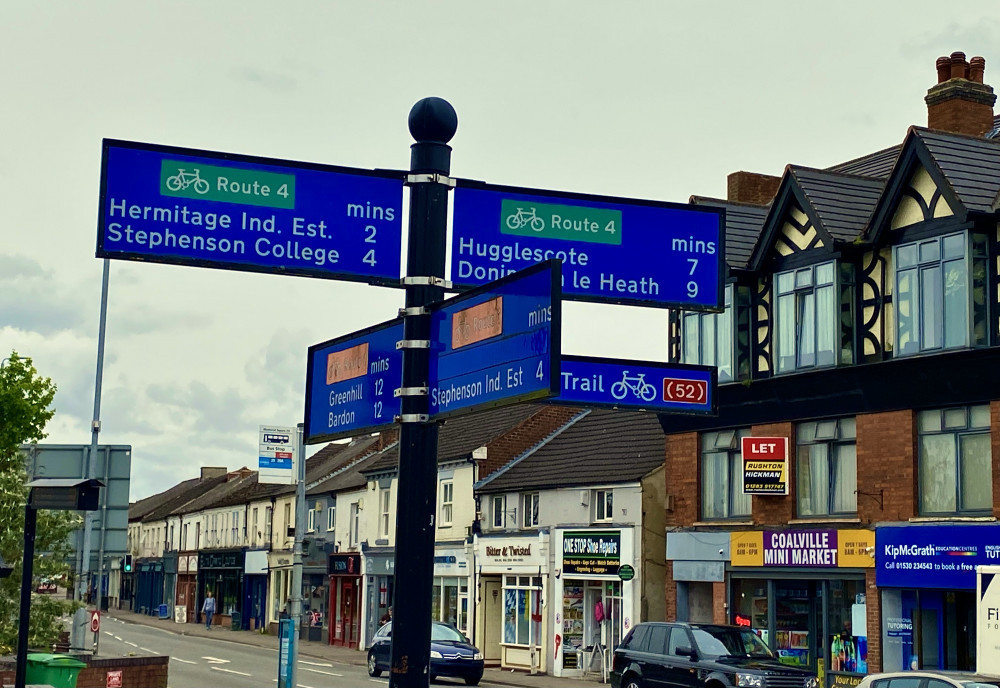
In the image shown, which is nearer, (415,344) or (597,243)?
(415,344)

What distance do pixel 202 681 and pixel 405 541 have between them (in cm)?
2542

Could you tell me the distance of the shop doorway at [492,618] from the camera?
45.7 metres

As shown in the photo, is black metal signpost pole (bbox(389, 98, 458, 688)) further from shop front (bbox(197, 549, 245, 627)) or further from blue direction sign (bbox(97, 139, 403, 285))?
shop front (bbox(197, 549, 245, 627))

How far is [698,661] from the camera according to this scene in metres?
23.9

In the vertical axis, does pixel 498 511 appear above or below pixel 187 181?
below

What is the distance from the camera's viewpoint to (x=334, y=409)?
9352 millimetres

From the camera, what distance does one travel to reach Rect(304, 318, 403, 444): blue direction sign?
867 cm

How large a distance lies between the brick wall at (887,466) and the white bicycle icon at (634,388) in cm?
2205

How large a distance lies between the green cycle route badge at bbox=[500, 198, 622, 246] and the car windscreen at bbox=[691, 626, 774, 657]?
16312mm

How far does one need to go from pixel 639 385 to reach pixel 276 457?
14.7 meters

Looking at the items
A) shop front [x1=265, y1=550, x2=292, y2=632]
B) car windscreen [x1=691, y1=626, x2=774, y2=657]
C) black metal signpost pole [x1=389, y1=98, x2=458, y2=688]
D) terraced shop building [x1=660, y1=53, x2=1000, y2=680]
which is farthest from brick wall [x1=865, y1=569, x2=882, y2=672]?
shop front [x1=265, y1=550, x2=292, y2=632]

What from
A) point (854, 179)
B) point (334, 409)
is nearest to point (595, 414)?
point (854, 179)

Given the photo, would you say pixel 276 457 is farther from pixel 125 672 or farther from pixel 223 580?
pixel 223 580

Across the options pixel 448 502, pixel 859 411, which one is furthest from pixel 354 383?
pixel 448 502
